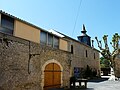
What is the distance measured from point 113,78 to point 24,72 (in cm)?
1842

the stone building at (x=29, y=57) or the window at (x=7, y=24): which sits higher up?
the window at (x=7, y=24)

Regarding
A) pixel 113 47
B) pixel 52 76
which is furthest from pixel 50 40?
pixel 113 47

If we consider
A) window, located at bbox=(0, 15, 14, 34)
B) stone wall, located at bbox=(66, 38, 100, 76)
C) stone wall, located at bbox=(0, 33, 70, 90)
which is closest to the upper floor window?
stone wall, located at bbox=(0, 33, 70, 90)

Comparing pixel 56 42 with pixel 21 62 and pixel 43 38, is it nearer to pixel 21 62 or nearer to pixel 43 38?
pixel 43 38

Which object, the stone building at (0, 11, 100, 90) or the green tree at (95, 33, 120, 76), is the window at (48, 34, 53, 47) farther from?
the green tree at (95, 33, 120, 76)

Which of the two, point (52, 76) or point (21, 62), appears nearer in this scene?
point (21, 62)

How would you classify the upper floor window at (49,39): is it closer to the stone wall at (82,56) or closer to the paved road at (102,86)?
the paved road at (102,86)

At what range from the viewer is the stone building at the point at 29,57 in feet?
28.7

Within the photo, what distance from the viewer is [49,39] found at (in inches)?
510

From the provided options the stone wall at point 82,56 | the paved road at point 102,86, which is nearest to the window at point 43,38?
the paved road at point 102,86

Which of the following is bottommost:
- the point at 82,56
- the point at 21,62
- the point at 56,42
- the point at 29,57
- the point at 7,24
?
the point at 21,62

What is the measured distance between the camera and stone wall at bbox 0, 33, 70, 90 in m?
8.52

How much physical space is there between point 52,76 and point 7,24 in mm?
5510

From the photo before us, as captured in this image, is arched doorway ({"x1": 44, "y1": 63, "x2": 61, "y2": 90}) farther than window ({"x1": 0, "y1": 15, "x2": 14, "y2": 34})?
Yes
